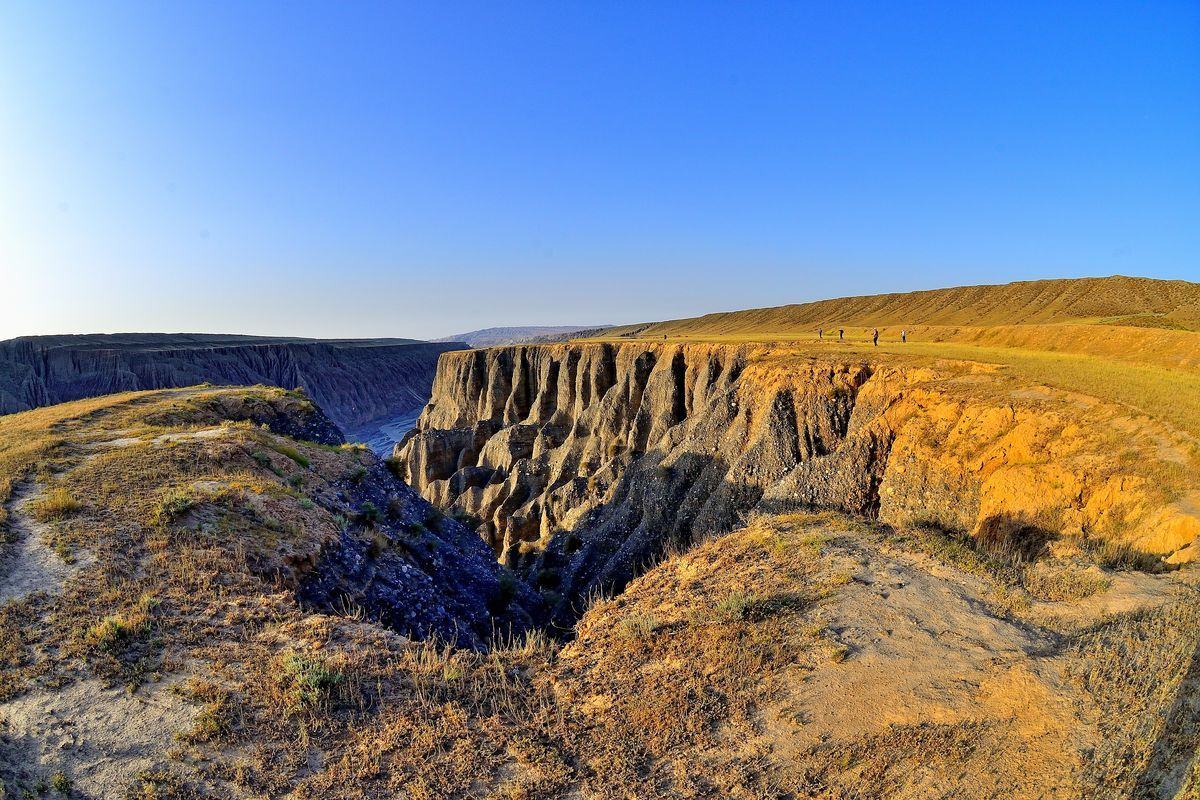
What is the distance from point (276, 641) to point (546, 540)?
21.8 meters

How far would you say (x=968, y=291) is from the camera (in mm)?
70188

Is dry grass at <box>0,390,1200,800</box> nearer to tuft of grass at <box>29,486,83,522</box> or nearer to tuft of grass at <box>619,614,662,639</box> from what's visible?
tuft of grass at <box>619,614,662,639</box>

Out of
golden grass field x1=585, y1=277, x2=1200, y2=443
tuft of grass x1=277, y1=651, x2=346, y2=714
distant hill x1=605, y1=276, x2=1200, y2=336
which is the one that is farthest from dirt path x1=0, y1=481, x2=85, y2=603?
distant hill x1=605, y1=276, x2=1200, y2=336

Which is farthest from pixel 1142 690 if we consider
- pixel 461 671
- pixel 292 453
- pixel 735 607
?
pixel 292 453

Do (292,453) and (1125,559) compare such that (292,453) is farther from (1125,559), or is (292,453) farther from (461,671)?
(1125,559)

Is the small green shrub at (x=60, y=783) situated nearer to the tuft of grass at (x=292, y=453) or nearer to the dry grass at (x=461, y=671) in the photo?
the dry grass at (x=461, y=671)

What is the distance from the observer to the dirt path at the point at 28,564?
22.9 ft

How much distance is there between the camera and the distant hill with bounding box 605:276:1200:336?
4512 centimetres

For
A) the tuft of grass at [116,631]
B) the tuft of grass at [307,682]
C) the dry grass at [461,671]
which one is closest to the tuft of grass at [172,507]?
the dry grass at [461,671]

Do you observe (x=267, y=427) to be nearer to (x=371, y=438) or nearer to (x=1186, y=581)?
(x=1186, y=581)

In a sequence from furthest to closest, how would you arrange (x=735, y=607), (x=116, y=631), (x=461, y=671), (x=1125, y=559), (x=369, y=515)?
(x=369, y=515), (x=1125, y=559), (x=735, y=607), (x=116, y=631), (x=461, y=671)

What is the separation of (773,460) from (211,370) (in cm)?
10100

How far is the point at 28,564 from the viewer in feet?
24.6

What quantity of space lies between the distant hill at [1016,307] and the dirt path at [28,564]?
133 ft
